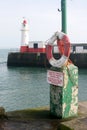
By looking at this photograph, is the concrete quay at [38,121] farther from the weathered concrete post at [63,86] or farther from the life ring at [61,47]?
the life ring at [61,47]

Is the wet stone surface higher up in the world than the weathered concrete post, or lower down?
lower down

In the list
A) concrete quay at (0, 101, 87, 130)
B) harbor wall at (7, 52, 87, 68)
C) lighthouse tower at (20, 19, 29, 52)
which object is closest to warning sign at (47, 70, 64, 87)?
concrete quay at (0, 101, 87, 130)

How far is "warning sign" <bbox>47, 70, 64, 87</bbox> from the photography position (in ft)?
25.0

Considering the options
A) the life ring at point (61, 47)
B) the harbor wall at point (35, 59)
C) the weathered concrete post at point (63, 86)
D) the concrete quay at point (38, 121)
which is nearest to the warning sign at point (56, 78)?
the weathered concrete post at point (63, 86)

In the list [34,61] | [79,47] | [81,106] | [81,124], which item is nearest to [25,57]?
[34,61]

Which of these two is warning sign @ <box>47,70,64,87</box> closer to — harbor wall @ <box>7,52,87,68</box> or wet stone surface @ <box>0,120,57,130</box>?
wet stone surface @ <box>0,120,57,130</box>

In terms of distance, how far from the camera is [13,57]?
49250 mm

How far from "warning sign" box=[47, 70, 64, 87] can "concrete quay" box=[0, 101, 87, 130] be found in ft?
3.10

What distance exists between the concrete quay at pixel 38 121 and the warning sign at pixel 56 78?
3.10 feet

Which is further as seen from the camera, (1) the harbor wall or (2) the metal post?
(1) the harbor wall

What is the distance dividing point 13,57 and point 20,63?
180 centimetres

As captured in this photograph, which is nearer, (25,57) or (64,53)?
(64,53)

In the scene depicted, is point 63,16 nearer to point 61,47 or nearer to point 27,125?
point 61,47

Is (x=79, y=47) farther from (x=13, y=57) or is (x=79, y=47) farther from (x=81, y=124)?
(x=81, y=124)
